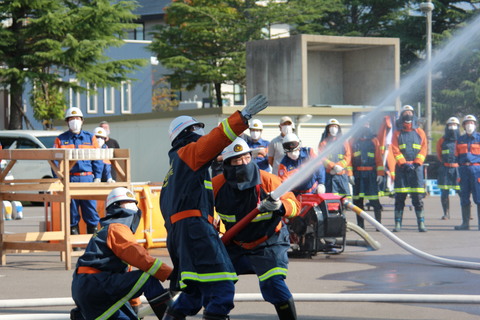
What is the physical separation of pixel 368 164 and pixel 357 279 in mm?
5635

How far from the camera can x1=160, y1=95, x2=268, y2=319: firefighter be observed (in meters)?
6.27

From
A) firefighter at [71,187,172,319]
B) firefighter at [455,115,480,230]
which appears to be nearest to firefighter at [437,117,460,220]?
firefighter at [455,115,480,230]

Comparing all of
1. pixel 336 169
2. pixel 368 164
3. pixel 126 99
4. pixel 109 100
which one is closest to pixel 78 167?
pixel 336 169

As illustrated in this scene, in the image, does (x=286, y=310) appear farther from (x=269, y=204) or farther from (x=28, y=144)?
(x=28, y=144)

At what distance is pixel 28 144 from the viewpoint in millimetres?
21703

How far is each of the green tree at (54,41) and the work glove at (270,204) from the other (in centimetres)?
2714

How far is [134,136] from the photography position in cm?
2544

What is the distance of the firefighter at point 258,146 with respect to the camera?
14.0m

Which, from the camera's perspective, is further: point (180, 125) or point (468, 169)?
point (468, 169)

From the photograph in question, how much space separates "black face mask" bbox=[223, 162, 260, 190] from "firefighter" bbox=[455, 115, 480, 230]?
361 inches

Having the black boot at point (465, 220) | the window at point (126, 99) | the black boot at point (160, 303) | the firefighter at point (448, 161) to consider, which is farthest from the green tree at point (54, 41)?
the black boot at point (160, 303)

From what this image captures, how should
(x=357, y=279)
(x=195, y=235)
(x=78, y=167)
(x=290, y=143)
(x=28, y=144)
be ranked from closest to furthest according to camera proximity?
(x=195, y=235) < (x=357, y=279) < (x=290, y=143) < (x=78, y=167) < (x=28, y=144)

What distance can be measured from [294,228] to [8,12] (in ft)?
78.6

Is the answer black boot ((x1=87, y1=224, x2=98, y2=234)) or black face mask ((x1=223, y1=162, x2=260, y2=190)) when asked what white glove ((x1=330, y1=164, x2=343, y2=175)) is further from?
black face mask ((x1=223, y1=162, x2=260, y2=190))
